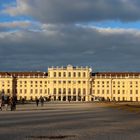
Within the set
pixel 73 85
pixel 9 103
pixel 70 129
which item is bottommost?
pixel 70 129

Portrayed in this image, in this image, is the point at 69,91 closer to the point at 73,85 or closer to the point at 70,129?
the point at 73,85

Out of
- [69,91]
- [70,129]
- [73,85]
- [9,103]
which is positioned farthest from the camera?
[73,85]

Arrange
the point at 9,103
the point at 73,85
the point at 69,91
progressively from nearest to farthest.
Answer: the point at 9,103 → the point at 69,91 → the point at 73,85

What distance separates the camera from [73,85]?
636 feet

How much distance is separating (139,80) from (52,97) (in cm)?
3981

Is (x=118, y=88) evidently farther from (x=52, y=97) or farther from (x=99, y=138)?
(x=99, y=138)

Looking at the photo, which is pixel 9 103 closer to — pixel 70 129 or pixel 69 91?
pixel 70 129

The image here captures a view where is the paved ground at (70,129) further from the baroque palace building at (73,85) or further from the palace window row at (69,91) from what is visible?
the palace window row at (69,91)

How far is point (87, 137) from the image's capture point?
1591 centimetres

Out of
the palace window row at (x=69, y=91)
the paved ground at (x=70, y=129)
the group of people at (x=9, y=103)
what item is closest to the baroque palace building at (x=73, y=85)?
the palace window row at (x=69, y=91)

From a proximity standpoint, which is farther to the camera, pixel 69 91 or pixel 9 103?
pixel 69 91

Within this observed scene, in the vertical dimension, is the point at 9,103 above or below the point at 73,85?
below

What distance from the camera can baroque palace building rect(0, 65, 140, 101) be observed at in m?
193

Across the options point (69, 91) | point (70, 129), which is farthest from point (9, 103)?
point (69, 91)
